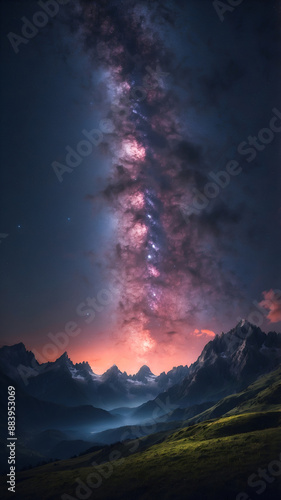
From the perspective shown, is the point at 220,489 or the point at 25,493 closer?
the point at 220,489

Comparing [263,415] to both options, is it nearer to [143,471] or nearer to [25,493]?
[143,471]

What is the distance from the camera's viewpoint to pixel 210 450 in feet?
190

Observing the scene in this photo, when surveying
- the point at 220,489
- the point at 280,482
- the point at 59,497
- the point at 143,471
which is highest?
the point at 59,497

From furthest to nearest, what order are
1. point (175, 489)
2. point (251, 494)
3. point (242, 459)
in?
point (242, 459) < point (175, 489) < point (251, 494)

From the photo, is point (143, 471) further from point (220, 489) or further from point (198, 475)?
point (220, 489)

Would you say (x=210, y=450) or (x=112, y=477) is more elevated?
(x=112, y=477)

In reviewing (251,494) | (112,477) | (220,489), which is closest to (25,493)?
(112,477)

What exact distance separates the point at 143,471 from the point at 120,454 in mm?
85900

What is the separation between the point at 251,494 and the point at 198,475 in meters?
10.5

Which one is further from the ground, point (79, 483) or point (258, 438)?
point (79, 483)

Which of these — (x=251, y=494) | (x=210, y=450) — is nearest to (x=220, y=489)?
(x=251, y=494)

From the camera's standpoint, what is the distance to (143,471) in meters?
56.6

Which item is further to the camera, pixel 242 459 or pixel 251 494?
pixel 242 459

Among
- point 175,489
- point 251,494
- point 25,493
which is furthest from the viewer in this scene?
point 25,493
